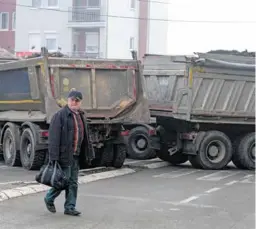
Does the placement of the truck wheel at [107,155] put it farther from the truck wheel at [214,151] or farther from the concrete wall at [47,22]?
the concrete wall at [47,22]

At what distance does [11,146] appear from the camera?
1605cm

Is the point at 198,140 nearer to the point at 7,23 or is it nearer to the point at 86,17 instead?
the point at 86,17

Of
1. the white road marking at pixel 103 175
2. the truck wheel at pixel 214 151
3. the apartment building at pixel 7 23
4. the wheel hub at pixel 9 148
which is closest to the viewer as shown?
the white road marking at pixel 103 175

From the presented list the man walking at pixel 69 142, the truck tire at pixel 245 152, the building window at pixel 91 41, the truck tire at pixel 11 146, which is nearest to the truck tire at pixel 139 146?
the truck tire at pixel 245 152

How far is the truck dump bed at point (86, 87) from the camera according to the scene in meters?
14.4

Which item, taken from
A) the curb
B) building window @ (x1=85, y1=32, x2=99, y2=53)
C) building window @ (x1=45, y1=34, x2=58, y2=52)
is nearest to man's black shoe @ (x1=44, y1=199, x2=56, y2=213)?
the curb

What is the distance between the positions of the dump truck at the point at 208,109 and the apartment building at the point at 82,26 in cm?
2607

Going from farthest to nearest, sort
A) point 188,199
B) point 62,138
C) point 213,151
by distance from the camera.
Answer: point 213,151 → point 188,199 → point 62,138

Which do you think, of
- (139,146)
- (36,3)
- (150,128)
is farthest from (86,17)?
(150,128)

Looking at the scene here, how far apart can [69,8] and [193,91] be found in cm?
2967

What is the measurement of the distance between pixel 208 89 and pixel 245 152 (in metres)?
1.93

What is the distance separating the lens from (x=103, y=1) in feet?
143

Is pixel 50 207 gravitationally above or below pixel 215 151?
above

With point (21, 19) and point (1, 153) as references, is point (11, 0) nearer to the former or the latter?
point (21, 19)
